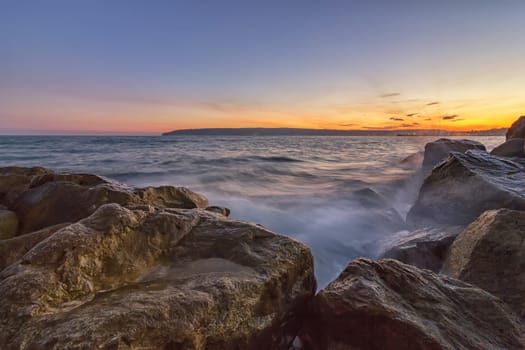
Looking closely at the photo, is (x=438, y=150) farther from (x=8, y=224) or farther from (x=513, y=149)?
(x=8, y=224)

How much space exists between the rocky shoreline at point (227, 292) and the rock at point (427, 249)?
0.56 metres

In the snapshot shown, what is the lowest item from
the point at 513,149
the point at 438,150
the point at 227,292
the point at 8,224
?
the point at 8,224

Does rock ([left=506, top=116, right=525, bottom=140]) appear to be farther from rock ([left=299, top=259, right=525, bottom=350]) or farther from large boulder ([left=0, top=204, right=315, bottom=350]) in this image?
large boulder ([left=0, top=204, right=315, bottom=350])

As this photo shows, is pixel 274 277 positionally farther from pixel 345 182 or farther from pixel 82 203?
pixel 345 182

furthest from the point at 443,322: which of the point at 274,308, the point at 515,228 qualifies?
the point at 515,228

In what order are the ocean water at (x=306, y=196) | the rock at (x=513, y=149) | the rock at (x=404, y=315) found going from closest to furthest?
1. the rock at (x=404, y=315)
2. the ocean water at (x=306, y=196)
3. the rock at (x=513, y=149)

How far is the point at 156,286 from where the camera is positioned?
229cm

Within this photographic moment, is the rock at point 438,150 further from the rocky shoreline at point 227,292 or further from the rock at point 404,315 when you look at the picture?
the rock at point 404,315

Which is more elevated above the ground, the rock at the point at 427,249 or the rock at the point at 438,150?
the rock at the point at 438,150

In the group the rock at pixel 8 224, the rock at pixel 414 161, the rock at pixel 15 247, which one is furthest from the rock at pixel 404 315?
the rock at pixel 414 161

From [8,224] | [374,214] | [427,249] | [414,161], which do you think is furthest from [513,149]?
[8,224]

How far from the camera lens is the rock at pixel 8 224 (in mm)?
4543

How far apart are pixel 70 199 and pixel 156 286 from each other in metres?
3.36

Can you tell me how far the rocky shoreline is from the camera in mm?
1926
